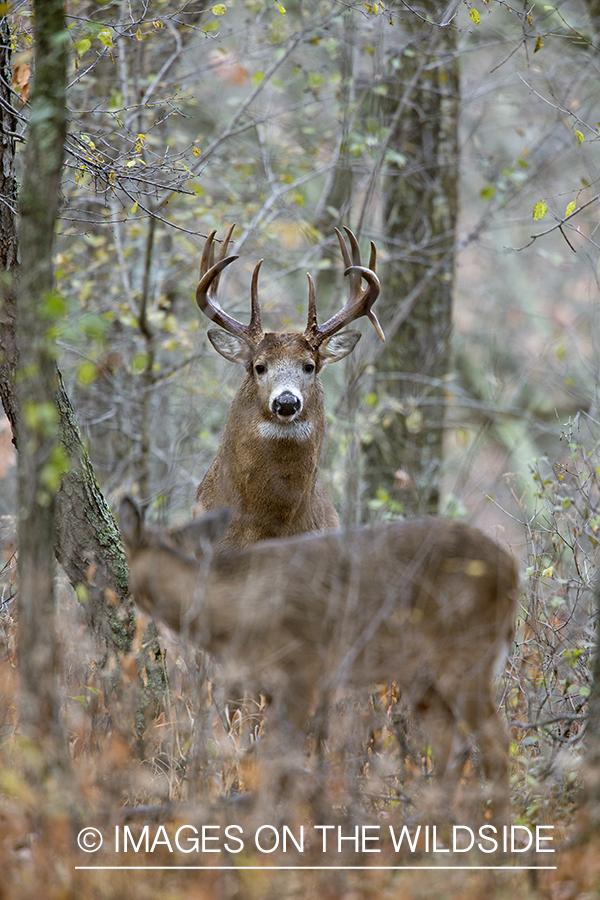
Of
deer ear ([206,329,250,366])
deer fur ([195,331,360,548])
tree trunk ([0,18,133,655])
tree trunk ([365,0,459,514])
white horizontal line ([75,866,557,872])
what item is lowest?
white horizontal line ([75,866,557,872])

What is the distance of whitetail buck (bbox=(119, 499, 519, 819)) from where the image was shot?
3.79 metres

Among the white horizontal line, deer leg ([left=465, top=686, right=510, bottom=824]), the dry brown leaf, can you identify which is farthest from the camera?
the dry brown leaf

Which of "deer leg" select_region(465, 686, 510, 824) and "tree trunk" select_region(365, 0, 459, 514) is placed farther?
"tree trunk" select_region(365, 0, 459, 514)

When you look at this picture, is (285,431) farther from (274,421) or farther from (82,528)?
(82,528)

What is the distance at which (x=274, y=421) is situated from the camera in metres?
6.44

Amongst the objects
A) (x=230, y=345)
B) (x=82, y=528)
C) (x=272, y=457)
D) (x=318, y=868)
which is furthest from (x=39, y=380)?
(x=230, y=345)

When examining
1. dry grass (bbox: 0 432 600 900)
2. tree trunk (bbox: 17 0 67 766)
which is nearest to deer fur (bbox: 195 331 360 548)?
dry grass (bbox: 0 432 600 900)

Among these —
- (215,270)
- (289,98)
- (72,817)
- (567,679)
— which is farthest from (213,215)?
(72,817)

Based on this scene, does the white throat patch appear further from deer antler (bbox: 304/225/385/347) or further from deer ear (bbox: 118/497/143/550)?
deer ear (bbox: 118/497/143/550)

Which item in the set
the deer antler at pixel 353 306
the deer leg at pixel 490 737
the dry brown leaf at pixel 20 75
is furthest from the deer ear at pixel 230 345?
the deer leg at pixel 490 737

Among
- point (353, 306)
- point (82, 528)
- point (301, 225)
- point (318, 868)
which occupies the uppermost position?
point (301, 225)

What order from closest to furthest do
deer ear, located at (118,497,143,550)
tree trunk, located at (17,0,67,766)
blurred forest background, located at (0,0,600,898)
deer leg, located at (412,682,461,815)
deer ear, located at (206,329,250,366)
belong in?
tree trunk, located at (17,0,67,766), deer ear, located at (118,497,143,550), deer leg, located at (412,682,461,815), deer ear, located at (206,329,250,366), blurred forest background, located at (0,0,600,898)

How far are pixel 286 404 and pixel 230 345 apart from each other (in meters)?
0.99

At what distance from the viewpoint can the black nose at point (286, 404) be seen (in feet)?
20.5
